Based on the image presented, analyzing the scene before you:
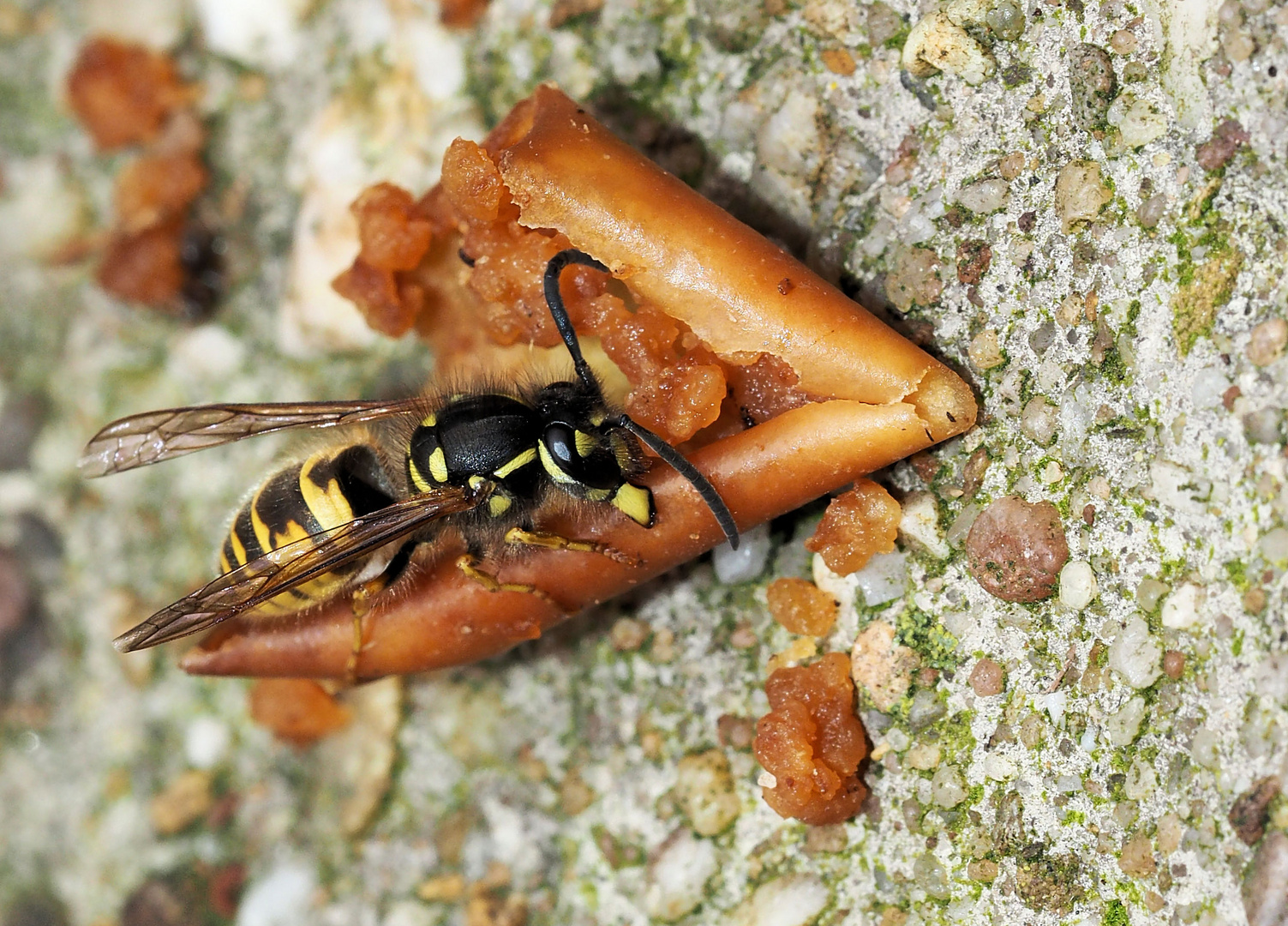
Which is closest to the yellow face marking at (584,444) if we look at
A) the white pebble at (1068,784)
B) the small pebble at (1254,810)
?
the white pebble at (1068,784)

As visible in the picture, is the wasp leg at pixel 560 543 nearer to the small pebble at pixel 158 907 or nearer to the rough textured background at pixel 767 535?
the rough textured background at pixel 767 535

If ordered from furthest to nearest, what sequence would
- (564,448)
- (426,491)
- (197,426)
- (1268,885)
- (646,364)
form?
(197,426)
(426,491)
(646,364)
(564,448)
(1268,885)

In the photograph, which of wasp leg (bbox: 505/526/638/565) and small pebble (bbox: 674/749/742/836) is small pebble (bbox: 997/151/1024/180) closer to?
wasp leg (bbox: 505/526/638/565)

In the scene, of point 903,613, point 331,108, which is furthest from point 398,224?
point 903,613

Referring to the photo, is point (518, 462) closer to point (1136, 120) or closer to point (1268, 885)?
point (1136, 120)

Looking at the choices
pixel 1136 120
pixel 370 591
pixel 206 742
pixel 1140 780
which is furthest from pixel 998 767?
pixel 206 742
